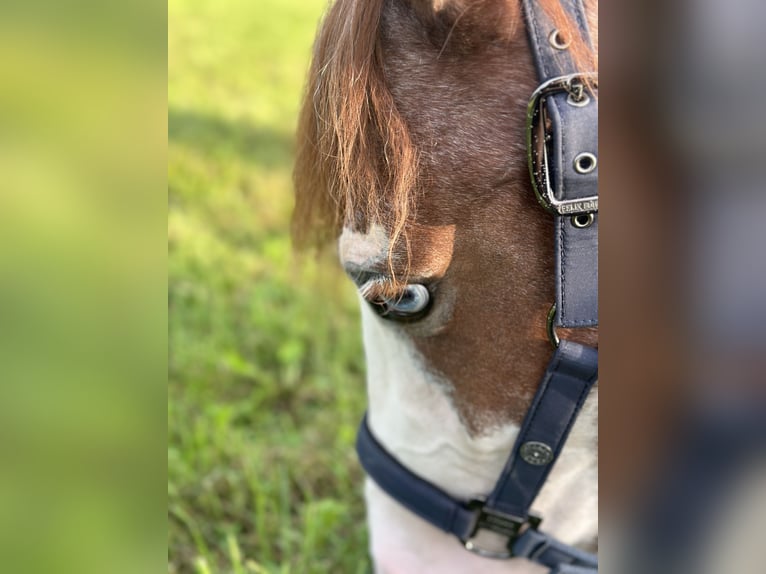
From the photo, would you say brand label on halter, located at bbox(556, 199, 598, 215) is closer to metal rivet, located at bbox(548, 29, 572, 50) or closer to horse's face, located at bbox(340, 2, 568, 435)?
horse's face, located at bbox(340, 2, 568, 435)

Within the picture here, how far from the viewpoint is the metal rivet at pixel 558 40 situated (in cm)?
88

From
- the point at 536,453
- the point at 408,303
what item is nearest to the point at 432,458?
the point at 536,453

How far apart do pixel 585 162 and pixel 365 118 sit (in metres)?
0.26

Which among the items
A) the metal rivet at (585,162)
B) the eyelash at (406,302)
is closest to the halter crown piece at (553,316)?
the metal rivet at (585,162)

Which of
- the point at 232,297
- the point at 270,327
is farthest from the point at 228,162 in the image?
the point at 270,327

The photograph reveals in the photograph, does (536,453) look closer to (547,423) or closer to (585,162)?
(547,423)

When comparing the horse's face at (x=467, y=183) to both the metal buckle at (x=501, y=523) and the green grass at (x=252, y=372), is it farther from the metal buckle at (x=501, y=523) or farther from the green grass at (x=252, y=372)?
the green grass at (x=252, y=372)

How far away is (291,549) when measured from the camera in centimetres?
170

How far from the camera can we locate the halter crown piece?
82 centimetres

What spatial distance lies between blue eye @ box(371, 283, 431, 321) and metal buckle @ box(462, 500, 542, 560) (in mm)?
329

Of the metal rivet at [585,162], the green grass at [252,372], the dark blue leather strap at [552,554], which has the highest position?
the metal rivet at [585,162]

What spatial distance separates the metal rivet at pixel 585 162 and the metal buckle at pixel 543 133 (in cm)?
3

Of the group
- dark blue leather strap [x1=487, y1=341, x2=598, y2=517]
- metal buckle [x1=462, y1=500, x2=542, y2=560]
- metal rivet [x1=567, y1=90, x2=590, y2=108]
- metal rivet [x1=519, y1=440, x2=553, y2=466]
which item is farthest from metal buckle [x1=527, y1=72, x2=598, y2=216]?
metal buckle [x1=462, y1=500, x2=542, y2=560]
